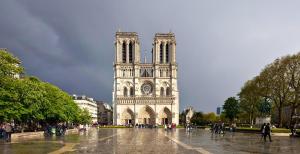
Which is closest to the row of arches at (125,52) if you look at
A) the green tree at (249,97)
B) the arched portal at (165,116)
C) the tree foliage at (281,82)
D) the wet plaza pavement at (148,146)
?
the arched portal at (165,116)

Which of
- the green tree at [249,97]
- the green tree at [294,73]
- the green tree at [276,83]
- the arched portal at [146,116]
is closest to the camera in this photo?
the green tree at [294,73]

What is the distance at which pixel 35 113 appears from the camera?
54.5 m

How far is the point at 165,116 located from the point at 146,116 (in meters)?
6.82

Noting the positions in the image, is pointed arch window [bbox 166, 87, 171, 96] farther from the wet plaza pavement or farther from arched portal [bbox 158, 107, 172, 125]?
the wet plaza pavement

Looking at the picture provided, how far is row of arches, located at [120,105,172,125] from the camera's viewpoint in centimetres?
15000

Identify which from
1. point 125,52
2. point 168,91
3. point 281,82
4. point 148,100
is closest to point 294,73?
point 281,82

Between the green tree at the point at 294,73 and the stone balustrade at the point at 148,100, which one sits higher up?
the green tree at the point at 294,73

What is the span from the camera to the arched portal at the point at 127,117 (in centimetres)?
14962

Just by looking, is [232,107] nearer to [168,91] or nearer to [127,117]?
[168,91]

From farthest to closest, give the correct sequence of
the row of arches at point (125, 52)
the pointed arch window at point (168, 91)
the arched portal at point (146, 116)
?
1. the pointed arch window at point (168, 91)
2. the arched portal at point (146, 116)
3. the row of arches at point (125, 52)

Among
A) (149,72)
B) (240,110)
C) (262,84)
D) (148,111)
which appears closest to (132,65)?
(149,72)

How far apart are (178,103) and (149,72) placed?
15.3 meters

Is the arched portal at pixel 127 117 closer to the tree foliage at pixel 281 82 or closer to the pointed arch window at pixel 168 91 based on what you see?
the pointed arch window at pixel 168 91

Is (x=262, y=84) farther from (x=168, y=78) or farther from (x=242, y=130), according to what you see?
(x=168, y=78)
